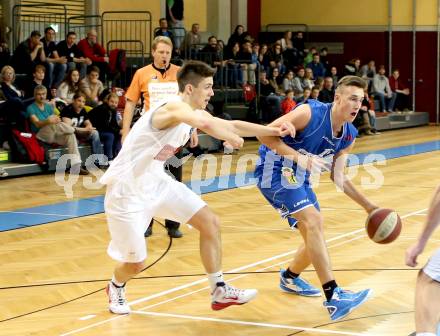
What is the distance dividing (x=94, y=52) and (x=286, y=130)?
12.8 metres

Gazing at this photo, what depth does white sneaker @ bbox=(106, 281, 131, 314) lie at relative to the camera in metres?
6.19

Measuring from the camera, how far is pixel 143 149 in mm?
6020

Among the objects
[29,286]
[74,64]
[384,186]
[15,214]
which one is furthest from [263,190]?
[74,64]

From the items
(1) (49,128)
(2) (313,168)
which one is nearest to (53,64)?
(1) (49,128)

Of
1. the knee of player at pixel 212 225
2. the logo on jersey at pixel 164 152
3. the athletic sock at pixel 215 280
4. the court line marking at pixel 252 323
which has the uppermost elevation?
the logo on jersey at pixel 164 152

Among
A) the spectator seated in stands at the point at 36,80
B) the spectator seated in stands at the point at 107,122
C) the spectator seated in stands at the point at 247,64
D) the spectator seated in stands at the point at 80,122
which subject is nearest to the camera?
the spectator seated in stands at the point at 80,122

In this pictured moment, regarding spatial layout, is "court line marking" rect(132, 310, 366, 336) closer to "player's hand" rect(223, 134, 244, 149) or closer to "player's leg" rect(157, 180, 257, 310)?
"player's leg" rect(157, 180, 257, 310)

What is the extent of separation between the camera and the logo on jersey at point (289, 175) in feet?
20.9

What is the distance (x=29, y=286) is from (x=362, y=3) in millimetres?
23054

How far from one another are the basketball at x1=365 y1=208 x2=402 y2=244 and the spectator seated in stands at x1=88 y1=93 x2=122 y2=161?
9654mm

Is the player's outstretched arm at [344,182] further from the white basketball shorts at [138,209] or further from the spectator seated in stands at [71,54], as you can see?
A: the spectator seated in stands at [71,54]

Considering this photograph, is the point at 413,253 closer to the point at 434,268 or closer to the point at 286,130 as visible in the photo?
the point at 434,268

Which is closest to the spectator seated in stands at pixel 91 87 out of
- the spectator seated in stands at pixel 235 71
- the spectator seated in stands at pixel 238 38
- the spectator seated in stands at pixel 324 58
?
the spectator seated in stands at pixel 235 71

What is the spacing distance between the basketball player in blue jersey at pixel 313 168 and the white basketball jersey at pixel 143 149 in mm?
690
